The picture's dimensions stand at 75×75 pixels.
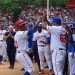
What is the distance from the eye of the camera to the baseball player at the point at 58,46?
49.2 ft

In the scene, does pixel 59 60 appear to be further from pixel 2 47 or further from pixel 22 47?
pixel 2 47

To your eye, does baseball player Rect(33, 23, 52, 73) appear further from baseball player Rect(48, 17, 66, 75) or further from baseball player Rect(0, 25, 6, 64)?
baseball player Rect(0, 25, 6, 64)

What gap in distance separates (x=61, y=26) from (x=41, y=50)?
289cm

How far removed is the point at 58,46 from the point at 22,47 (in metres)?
1.30

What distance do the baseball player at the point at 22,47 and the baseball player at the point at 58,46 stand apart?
0.87 m

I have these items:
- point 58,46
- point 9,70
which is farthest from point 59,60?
point 9,70

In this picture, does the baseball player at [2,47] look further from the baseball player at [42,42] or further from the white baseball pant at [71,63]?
the white baseball pant at [71,63]

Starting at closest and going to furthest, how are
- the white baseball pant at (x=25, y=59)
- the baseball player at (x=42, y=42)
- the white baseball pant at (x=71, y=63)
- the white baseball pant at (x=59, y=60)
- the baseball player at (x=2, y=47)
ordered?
the white baseball pant at (x=71, y=63) → the white baseball pant at (x=59, y=60) → the white baseball pant at (x=25, y=59) → the baseball player at (x=42, y=42) → the baseball player at (x=2, y=47)

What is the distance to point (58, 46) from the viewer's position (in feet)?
49.3

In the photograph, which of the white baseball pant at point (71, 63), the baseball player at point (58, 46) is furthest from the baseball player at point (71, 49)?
the baseball player at point (58, 46)

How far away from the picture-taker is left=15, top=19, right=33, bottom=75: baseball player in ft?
51.1

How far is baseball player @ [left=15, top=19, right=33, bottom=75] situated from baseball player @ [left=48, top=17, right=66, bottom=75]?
0.87 m

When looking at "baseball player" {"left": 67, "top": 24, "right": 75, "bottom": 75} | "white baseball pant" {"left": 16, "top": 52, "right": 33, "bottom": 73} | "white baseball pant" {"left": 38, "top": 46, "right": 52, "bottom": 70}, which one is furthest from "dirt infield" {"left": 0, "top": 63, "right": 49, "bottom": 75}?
"baseball player" {"left": 67, "top": 24, "right": 75, "bottom": 75}

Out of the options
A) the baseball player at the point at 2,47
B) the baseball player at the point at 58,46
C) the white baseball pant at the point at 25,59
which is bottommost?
the baseball player at the point at 2,47
